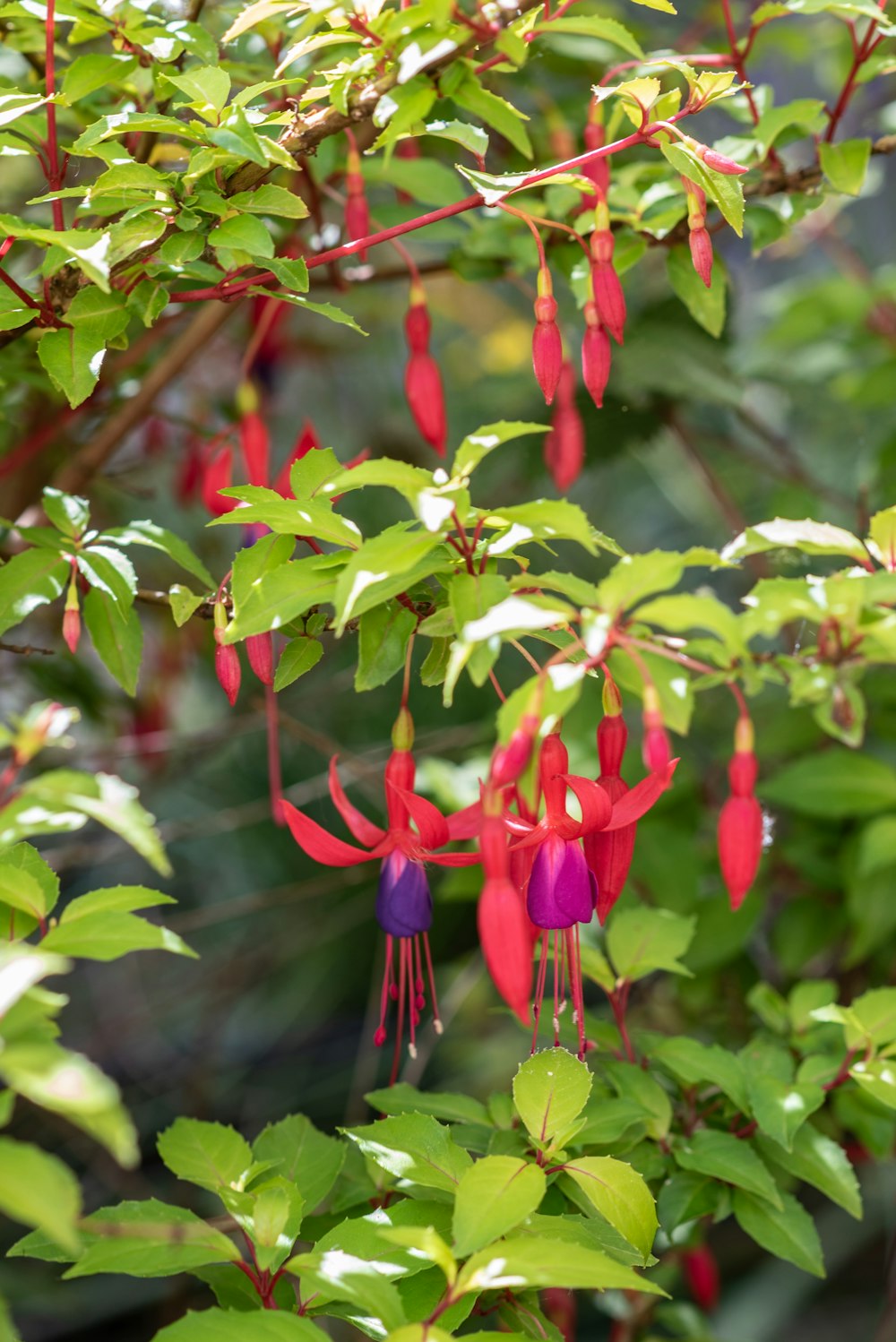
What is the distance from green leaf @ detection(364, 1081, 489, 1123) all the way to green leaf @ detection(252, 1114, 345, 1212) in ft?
0.12

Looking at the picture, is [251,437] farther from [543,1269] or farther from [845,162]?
[543,1269]

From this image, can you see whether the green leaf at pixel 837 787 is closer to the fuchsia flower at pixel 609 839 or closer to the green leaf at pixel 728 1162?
the green leaf at pixel 728 1162

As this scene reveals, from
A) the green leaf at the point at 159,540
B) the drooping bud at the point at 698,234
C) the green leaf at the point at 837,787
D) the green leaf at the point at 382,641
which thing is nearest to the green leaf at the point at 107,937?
the green leaf at the point at 382,641

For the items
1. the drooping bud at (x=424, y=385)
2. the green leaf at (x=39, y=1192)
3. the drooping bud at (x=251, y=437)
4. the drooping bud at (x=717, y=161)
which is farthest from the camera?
the drooping bud at (x=251, y=437)

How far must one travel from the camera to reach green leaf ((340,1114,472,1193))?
0.55 metres

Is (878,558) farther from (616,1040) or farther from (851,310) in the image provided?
(851,310)

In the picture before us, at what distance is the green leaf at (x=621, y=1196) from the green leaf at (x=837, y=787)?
1.73 ft

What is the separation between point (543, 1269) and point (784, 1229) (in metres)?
0.28

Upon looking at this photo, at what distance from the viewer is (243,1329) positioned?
467mm

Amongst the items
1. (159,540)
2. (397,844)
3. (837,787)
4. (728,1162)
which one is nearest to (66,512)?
(159,540)

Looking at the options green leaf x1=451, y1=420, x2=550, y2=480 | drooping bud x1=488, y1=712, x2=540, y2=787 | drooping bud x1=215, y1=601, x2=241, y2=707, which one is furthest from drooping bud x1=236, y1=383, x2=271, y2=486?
drooping bud x1=488, y1=712, x2=540, y2=787

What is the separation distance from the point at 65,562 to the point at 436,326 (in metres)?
1.76

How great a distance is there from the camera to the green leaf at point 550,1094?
565 millimetres

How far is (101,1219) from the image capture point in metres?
0.54
